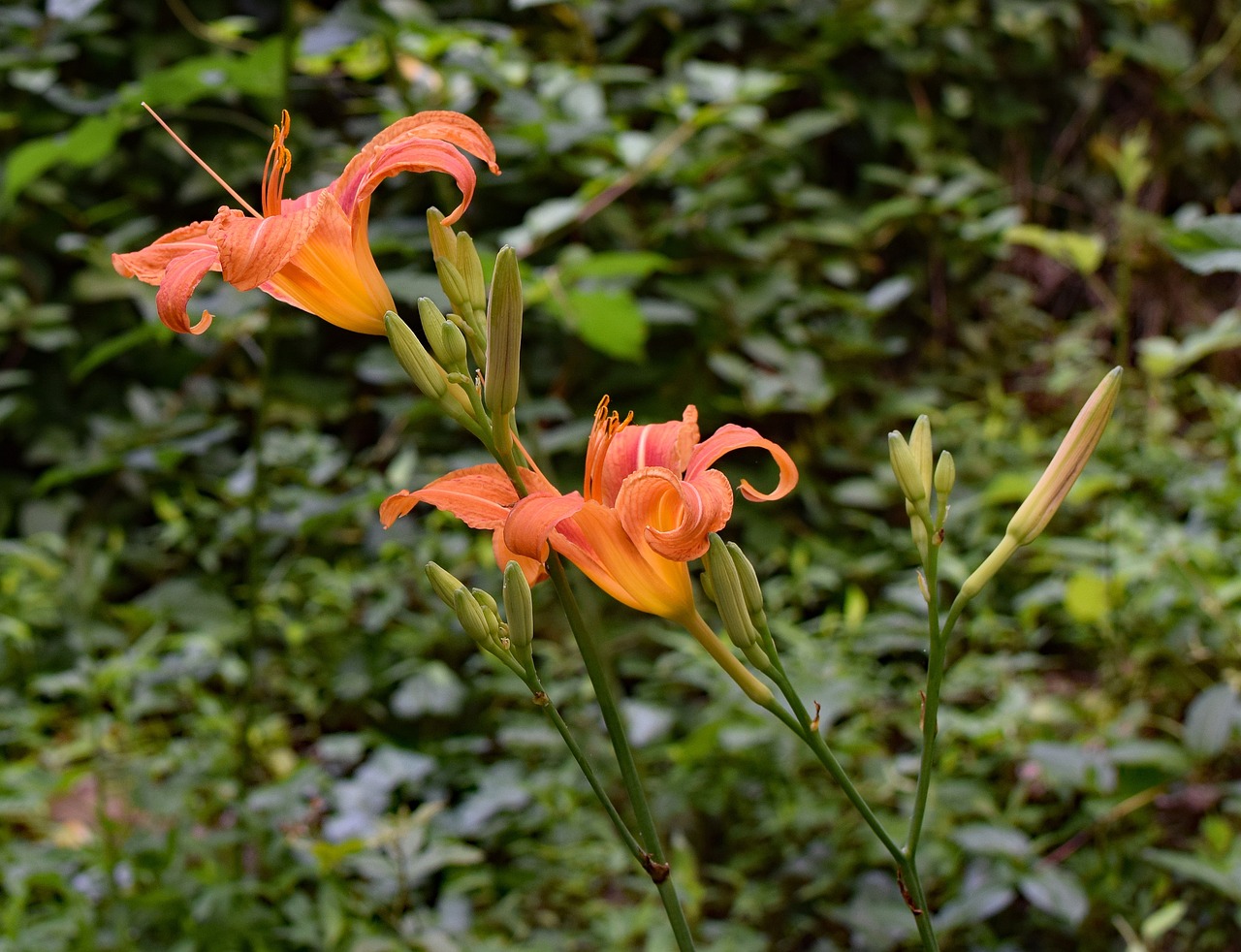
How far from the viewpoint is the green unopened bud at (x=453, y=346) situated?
379 mm

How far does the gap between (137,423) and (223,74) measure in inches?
29.0

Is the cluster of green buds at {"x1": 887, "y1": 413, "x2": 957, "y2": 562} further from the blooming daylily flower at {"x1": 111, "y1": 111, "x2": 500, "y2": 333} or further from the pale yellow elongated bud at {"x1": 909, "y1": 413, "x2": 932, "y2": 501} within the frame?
the blooming daylily flower at {"x1": 111, "y1": 111, "x2": 500, "y2": 333}

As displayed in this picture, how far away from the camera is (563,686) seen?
48.8 inches

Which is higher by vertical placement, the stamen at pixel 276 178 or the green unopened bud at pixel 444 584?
the stamen at pixel 276 178

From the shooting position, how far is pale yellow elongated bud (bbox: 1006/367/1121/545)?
0.40m

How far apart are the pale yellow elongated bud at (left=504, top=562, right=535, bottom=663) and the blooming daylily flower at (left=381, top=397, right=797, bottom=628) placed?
0.05ft

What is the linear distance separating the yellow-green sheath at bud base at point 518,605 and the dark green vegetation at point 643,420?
598 mm

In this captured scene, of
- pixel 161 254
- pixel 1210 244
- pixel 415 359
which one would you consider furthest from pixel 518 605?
pixel 1210 244

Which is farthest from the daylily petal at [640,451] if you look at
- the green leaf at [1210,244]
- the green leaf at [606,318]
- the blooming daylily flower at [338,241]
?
the green leaf at [606,318]

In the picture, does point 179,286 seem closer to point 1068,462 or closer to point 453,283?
point 453,283

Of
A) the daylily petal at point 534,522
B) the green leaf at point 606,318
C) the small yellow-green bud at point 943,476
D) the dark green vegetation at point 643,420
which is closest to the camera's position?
the daylily petal at point 534,522

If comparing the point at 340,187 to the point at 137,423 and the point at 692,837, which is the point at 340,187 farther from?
the point at 137,423

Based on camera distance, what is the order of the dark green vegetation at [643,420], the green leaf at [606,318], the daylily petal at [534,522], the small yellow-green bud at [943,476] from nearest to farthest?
1. the daylily petal at [534,522]
2. the small yellow-green bud at [943,476]
3. the dark green vegetation at [643,420]
4. the green leaf at [606,318]

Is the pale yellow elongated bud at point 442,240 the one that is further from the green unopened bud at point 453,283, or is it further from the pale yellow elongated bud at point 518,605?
the pale yellow elongated bud at point 518,605
